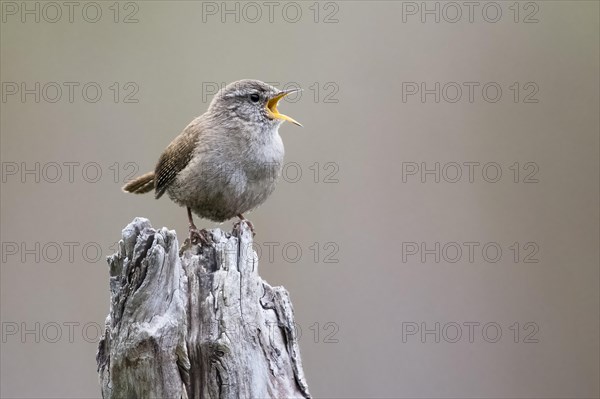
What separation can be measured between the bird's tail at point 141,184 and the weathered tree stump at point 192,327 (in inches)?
38.4


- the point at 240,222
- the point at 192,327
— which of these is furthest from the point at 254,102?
the point at 192,327

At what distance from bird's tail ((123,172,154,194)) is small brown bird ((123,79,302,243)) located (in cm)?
18

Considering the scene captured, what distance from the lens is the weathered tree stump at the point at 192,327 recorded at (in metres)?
2.06

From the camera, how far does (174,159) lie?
Result: 3.15 meters

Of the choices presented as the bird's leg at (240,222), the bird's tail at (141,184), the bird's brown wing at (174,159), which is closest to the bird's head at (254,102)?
the bird's brown wing at (174,159)

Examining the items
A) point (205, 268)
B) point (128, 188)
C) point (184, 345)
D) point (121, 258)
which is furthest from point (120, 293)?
point (128, 188)

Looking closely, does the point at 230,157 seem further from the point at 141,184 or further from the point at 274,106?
the point at 141,184

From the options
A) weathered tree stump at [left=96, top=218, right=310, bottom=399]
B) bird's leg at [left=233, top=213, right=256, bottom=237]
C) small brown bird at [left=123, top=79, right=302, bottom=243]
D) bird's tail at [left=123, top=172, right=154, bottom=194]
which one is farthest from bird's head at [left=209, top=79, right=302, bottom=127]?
weathered tree stump at [left=96, top=218, right=310, bottom=399]

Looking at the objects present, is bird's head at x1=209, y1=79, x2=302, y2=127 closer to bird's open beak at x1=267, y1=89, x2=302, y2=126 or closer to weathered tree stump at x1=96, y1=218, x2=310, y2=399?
bird's open beak at x1=267, y1=89, x2=302, y2=126

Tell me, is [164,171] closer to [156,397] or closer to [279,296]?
[279,296]

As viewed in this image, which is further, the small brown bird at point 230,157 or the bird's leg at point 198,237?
the small brown bird at point 230,157

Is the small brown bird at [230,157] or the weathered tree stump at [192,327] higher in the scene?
the small brown bird at [230,157]

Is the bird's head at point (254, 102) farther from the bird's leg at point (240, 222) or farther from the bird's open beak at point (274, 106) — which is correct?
the bird's leg at point (240, 222)

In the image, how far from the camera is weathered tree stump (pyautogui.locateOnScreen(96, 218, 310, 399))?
2.06 metres
